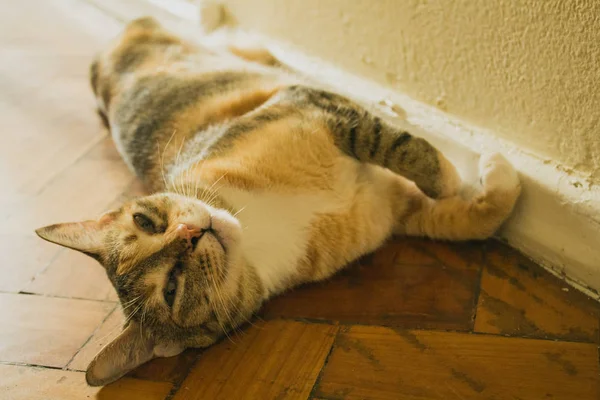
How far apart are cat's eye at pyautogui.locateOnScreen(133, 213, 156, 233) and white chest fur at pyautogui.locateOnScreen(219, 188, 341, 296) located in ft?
0.67

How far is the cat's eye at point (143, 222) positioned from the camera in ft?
4.47

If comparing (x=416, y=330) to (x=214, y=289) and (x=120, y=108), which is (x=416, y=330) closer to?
(x=214, y=289)

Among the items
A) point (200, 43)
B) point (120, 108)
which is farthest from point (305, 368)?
point (200, 43)

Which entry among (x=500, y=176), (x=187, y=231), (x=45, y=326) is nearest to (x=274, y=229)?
(x=187, y=231)

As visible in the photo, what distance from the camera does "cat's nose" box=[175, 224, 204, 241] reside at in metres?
1.26

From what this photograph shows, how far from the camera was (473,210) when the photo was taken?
56.9 inches

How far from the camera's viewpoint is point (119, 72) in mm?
2076

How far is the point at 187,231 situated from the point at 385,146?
1.87 ft

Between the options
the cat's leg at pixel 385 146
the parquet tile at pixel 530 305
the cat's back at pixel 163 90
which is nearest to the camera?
the parquet tile at pixel 530 305

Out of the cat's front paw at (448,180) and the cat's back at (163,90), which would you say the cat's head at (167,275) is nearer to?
the cat's back at (163,90)

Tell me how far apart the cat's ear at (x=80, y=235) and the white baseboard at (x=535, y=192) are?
36.7 inches

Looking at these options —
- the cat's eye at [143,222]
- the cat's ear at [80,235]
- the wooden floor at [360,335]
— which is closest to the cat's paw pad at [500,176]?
the wooden floor at [360,335]

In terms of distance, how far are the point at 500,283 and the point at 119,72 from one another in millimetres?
1565

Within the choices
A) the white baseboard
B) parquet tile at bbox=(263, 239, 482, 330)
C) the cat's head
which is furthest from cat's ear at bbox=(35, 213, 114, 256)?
the white baseboard
